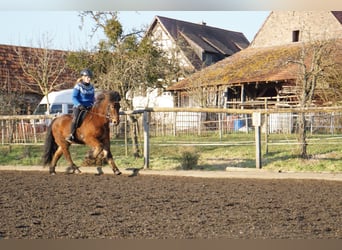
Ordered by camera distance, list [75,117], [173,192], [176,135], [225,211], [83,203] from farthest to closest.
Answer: [176,135]
[75,117]
[173,192]
[83,203]
[225,211]

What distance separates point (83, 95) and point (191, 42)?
86.5 feet

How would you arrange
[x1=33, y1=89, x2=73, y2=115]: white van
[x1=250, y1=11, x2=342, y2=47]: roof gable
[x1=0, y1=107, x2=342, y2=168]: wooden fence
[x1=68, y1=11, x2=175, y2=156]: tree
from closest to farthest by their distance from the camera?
[x1=0, y1=107, x2=342, y2=168]: wooden fence, [x1=68, y1=11, x2=175, y2=156]: tree, [x1=33, y1=89, x2=73, y2=115]: white van, [x1=250, y1=11, x2=342, y2=47]: roof gable

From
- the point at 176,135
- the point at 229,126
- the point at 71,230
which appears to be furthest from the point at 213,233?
the point at 229,126

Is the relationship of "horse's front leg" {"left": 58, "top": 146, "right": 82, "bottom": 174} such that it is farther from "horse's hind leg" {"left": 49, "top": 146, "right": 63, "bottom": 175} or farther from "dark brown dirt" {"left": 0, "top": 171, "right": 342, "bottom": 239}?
"dark brown dirt" {"left": 0, "top": 171, "right": 342, "bottom": 239}

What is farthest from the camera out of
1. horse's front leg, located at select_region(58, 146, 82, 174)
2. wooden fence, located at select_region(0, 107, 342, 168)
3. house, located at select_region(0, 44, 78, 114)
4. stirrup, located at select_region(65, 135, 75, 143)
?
house, located at select_region(0, 44, 78, 114)

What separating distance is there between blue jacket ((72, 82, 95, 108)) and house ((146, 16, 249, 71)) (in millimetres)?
20963

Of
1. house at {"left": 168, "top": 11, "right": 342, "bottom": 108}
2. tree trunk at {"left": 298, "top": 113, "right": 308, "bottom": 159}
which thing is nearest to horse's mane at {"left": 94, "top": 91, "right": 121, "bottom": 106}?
tree trunk at {"left": 298, "top": 113, "right": 308, "bottom": 159}

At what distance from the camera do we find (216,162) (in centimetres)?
1123

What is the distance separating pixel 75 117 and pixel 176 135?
24.7 ft

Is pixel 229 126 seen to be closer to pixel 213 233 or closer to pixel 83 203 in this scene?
pixel 83 203

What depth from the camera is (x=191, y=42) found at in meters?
35.3

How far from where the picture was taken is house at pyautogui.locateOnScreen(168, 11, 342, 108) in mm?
→ 22781

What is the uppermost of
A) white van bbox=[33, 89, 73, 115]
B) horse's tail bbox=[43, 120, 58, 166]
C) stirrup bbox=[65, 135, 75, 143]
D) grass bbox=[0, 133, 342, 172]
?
white van bbox=[33, 89, 73, 115]

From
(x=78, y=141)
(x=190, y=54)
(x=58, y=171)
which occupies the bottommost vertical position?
(x=58, y=171)
